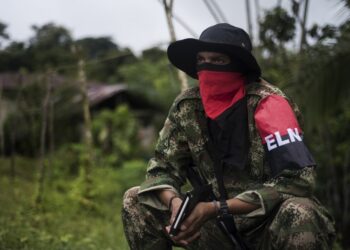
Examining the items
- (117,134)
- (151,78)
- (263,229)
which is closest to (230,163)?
(263,229)

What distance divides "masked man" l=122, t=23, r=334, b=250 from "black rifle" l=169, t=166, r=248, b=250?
0.02 metres

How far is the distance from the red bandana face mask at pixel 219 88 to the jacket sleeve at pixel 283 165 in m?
0.26

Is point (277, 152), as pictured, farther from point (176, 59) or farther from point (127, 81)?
point (127, 81)

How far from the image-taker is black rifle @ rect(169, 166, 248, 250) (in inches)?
98.9

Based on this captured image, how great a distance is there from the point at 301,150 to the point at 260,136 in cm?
23

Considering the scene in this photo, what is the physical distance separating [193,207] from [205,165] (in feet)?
1.64

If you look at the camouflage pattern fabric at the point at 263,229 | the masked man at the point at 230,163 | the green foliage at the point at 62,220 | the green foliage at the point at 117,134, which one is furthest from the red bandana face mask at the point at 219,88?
the green foliage at the point at 117,134

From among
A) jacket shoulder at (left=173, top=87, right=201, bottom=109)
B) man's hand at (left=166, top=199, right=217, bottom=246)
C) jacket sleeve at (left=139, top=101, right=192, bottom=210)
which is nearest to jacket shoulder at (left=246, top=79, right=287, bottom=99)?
jacket shoulder at (left=173, top=87, right=201, bottom=109)

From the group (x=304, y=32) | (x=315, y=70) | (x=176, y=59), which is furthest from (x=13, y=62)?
(x=176, y=59)

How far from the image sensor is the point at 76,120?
18.5 metres

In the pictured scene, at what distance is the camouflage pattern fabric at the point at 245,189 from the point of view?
8.21 feet

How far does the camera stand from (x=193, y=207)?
8.20ft

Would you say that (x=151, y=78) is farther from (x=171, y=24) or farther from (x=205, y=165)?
(x=205, y=165)

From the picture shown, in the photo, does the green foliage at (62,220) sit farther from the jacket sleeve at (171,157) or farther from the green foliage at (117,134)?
A: the green foliage at (117,134)
